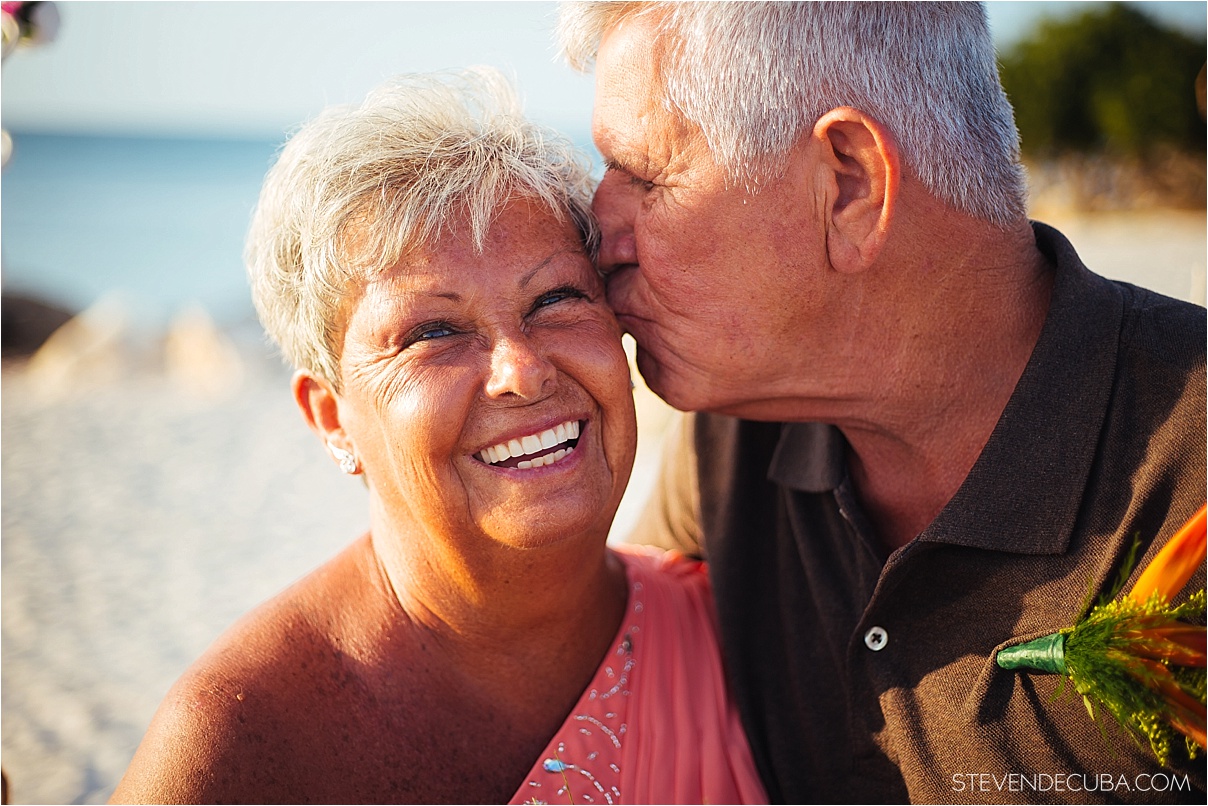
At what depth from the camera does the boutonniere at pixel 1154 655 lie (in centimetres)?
193

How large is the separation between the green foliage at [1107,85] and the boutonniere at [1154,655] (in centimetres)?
2161

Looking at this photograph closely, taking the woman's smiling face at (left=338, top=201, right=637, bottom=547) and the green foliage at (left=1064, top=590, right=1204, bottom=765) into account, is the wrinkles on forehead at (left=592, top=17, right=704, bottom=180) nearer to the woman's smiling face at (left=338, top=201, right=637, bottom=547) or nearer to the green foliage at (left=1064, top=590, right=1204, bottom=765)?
the woman's smiling face at (left=338, top=201, right=637, bottom=547)

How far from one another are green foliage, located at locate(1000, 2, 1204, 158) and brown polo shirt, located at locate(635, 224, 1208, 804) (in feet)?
69.0

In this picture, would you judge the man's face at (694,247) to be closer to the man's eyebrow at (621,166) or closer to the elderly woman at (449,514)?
the man's eyebrow at (621,166)

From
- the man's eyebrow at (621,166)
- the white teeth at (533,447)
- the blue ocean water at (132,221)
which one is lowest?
the white teeth at (533,447)

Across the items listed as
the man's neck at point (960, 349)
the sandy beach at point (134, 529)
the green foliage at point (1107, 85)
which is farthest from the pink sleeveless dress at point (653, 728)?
the green foliage at point (1107, 85)

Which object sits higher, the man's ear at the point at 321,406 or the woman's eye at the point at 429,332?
the woman's eye at the point at 429,332

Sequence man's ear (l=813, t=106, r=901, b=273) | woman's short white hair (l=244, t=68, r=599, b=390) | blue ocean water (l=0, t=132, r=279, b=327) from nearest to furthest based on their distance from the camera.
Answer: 1. woman's short white hair (l=244, t=68, r=599, b=390)
2. man's ear (l=813, t=106, r=901, b=273)
3. blue ocean water (l=0, t=132, r=279, b=327)

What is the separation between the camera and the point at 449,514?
231cm

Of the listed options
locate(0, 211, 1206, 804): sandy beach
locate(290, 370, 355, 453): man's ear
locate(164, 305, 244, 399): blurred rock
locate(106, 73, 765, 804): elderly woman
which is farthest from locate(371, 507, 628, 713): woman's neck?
locate(164, 305, 244, 399): blurred rock

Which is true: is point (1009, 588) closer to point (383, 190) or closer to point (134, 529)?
point (383, 190)

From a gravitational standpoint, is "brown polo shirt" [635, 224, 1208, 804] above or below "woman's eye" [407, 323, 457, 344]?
below

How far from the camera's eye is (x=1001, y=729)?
92.4 inches

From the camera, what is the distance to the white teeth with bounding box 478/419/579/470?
2.29 meters
